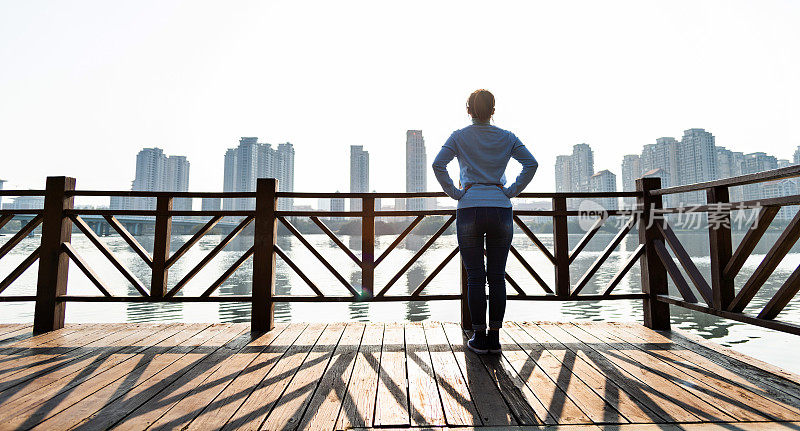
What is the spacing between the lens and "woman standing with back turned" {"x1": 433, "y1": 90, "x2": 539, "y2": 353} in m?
2.59

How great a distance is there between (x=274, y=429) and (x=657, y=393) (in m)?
1.97

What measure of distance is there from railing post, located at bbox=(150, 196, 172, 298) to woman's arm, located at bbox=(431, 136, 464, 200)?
2591 mm

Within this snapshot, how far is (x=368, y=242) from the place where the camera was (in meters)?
3.57

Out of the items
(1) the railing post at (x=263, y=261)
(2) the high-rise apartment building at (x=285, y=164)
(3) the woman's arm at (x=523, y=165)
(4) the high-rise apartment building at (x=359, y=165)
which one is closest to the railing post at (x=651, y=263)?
(3) the woman's arm at (x=523, y=165)

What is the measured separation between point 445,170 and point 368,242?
48.2 inches

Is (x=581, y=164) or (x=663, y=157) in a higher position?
(x=663, y=157)

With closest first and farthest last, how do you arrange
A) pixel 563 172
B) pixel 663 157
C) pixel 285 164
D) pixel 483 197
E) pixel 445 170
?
pixel 483 197 → pixel 445 170 → pixel 663 157 → pixel 563 172 → pixel 285 164

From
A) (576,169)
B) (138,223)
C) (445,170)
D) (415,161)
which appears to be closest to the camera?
(445,170)

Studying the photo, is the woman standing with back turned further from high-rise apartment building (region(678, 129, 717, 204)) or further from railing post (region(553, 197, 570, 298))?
high-rise apartment building (region(678, 129, 717, 204))

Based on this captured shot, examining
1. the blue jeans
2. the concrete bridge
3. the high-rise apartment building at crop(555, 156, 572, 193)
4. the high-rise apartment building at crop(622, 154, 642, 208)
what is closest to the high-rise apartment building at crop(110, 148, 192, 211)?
the concrete bridge

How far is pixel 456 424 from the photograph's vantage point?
65.6 inches

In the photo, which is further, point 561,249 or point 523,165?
point 561,249

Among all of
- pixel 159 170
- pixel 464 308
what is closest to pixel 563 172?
pixel 464 308

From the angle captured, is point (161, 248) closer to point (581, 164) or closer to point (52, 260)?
point (52, 260)
